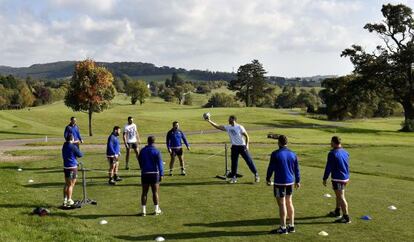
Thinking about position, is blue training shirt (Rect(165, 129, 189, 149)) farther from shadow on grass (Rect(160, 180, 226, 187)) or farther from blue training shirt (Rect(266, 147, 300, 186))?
blue training shirt (Rect(266, 147, 300, 186))

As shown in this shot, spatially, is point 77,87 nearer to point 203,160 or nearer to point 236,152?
point 203,160

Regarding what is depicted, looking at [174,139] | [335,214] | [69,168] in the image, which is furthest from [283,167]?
[174,139]

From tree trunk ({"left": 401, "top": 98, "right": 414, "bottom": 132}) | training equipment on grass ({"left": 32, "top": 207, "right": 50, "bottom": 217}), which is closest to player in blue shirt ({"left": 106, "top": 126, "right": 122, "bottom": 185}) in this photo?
training equipment on grass ({"left": 32, "top": 207, "right": 50, "bottom": 217})

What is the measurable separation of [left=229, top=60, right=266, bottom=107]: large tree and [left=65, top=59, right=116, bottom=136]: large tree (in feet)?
264

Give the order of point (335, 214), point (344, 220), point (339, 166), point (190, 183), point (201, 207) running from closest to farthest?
point (344, 220)
point (339, 166)
point (335, 214)
point (201, 207)
point (190, 183)

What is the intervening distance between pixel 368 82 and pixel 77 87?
43374 mm

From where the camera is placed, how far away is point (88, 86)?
53.6 m

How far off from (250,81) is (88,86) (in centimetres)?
8398

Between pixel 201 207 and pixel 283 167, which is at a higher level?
pixel 283 167

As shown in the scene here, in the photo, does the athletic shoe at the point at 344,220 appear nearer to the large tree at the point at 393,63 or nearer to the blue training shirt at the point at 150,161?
the blue training shirt at the point at 150,161

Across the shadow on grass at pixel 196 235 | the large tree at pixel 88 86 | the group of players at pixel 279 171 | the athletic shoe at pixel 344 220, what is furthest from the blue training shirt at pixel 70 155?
the large tree at pixel 88 86

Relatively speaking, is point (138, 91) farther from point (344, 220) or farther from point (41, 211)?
point (344, 220)

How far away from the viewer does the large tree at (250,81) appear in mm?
131500

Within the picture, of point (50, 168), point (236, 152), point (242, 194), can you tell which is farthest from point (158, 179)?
point (50, 168)
